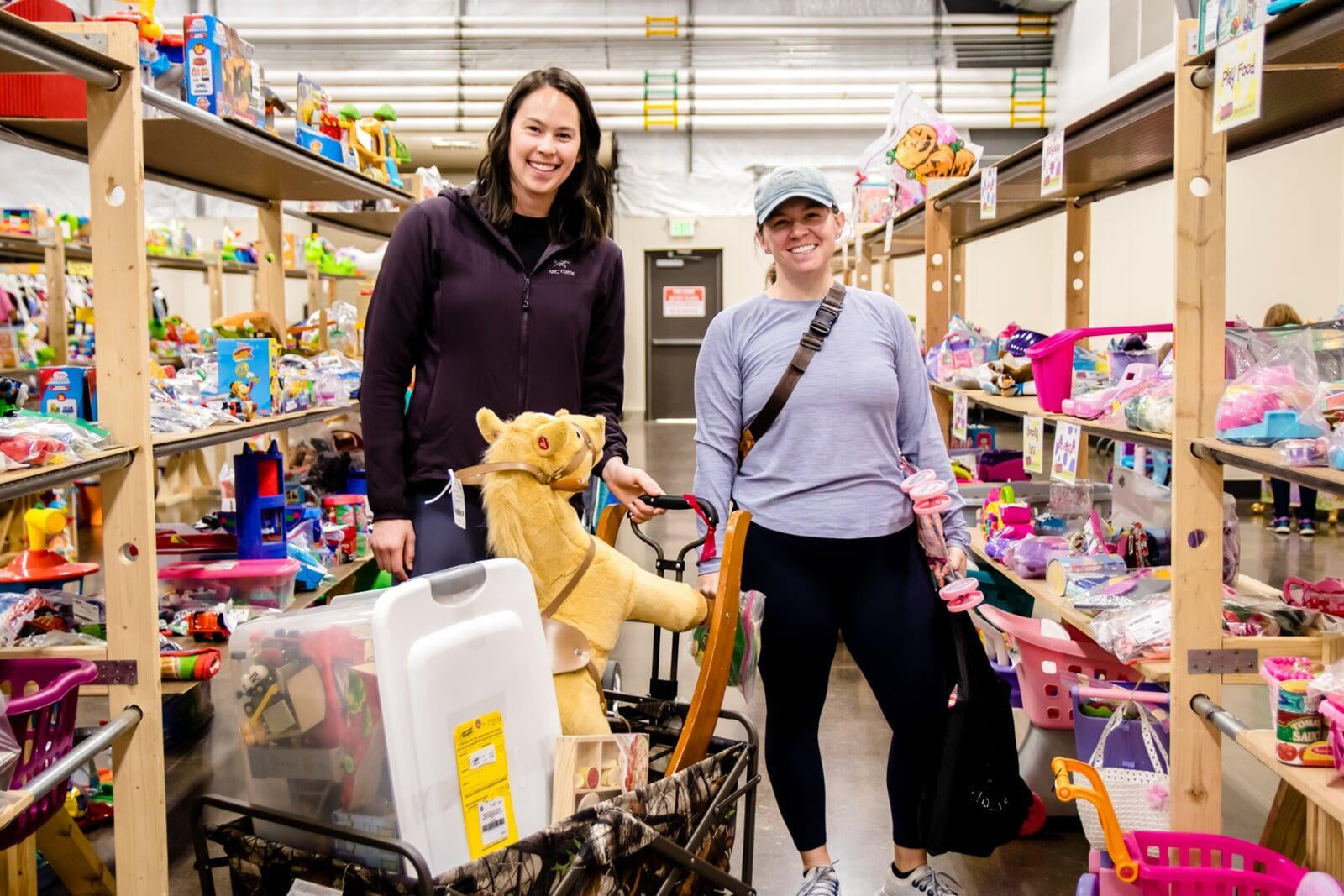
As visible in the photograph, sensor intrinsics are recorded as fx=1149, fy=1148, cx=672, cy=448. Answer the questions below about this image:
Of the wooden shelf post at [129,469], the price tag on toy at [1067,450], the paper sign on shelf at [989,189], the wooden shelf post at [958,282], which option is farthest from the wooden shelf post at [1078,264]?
the wooden shelf post at [129,469]

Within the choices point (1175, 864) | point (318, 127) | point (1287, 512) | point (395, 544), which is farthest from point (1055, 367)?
point (1287, 512)

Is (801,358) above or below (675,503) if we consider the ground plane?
above

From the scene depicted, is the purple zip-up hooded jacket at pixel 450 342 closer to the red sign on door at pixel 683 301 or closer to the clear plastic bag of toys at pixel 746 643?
the clear plastic bag of toys at pixel 746 643

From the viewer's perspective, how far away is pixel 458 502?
7.04 ft

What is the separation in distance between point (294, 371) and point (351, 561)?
33.2 inches

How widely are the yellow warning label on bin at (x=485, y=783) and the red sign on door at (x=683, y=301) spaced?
464 inches

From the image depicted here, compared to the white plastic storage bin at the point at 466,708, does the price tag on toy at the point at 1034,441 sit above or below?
above

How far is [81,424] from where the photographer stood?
2.04 m

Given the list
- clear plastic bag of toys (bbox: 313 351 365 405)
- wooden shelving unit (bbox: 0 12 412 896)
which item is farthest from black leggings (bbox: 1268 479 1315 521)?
wooden shelving unit (bbox: 0 12 412 896)

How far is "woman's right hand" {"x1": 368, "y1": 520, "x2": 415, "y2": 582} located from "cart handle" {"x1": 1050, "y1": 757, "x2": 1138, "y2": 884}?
1.27 metres

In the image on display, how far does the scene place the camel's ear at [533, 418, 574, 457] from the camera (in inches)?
76.3

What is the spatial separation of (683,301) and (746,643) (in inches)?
449

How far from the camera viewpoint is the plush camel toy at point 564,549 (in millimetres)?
1943

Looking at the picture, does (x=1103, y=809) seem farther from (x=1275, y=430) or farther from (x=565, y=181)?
(x=565, y=181)
